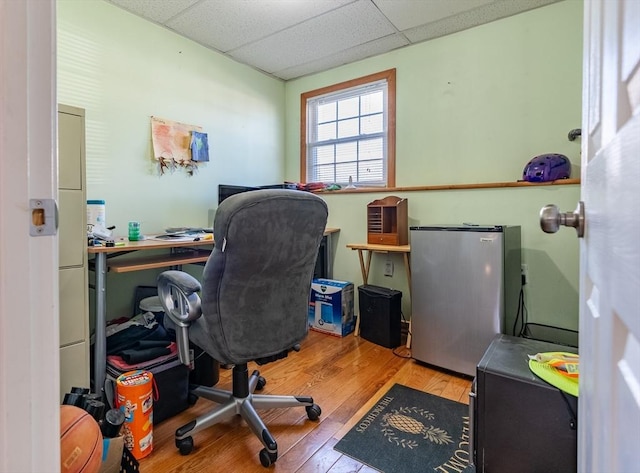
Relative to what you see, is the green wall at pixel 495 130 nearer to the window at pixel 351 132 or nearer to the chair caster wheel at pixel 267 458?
the window at pixel 351 132

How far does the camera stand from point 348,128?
3256 millimetres

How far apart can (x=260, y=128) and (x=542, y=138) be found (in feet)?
7.67

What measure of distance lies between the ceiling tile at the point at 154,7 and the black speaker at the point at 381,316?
7.82ft

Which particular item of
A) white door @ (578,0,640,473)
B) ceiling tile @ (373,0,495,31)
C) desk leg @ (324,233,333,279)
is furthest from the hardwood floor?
ceiling tile @ (373,0,495,31)

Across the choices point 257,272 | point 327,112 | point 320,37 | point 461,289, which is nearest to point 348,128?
point 327,112

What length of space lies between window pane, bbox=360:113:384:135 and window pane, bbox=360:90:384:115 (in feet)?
0.17

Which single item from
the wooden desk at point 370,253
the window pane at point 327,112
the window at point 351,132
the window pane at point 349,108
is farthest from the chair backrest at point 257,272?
the window pane at point 327,112

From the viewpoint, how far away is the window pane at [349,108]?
319cm

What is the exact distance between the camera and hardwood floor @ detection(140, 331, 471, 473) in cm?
134

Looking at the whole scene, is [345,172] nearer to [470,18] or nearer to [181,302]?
[470,18]

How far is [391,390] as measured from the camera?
1.89m

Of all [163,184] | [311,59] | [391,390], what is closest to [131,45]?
[163,184]

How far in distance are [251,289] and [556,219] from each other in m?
0.99

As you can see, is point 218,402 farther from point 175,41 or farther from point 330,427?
point 175,41
